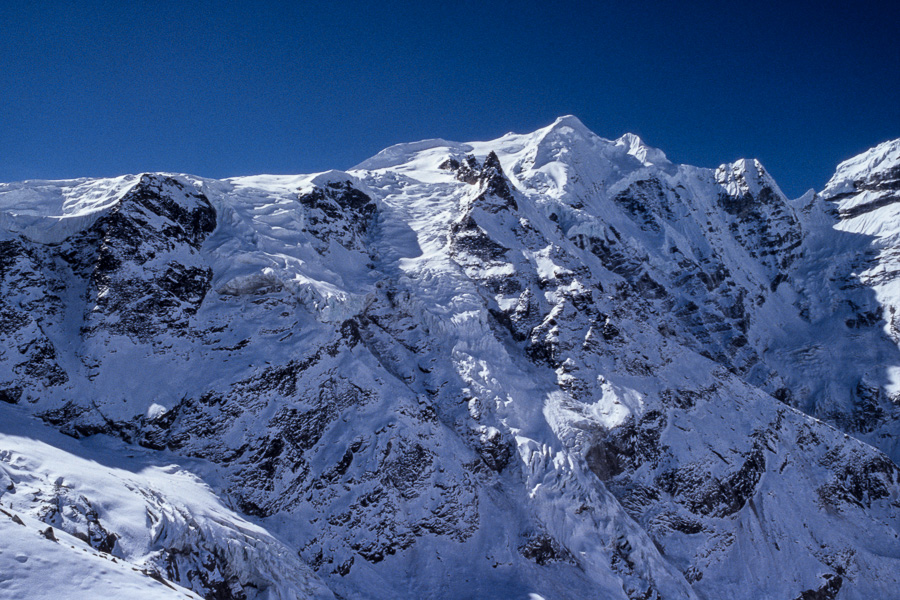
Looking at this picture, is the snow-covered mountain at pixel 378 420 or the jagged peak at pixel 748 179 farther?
the jagged peak at pixel 748 179

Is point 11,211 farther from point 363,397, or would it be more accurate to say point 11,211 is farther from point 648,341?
point 648,341

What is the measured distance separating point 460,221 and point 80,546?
6384 cm

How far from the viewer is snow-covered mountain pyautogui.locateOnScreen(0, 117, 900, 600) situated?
142 ft

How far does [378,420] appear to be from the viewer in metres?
56.4

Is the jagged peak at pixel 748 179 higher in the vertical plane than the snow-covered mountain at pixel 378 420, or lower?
higher

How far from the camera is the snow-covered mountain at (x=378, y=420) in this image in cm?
4338

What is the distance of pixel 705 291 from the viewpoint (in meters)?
111

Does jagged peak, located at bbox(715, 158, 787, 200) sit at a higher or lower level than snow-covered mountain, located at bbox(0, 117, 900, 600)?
higher

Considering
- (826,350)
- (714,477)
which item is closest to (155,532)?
(714,477)

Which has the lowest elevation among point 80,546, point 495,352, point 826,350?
point 80,546

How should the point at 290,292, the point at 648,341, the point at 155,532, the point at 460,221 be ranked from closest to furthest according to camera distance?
the point at 155,532 → the point at 290,292 → the point at 648,341 → the point at 460,221

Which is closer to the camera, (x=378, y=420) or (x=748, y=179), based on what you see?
(x=378, y=420)

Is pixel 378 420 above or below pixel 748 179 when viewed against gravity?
below

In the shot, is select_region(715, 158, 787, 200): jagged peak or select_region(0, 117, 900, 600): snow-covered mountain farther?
select_region(715, 158, 787, 200): jagged peak
